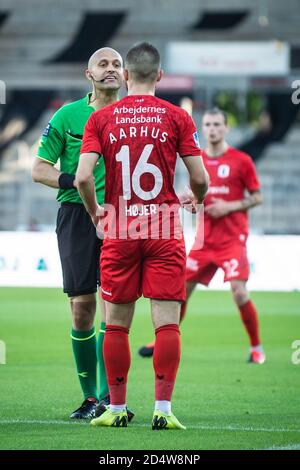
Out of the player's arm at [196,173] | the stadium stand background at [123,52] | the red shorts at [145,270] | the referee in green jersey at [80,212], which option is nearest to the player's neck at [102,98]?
the referee in green jersey at [80,212]

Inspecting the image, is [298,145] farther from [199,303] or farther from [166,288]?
[166,288]

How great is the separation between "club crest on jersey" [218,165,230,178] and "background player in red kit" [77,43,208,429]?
4834 millimetres

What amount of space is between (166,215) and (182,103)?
25581mm

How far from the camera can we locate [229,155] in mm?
11297

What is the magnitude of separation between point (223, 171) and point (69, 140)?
4.28 m

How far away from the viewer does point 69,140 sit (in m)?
7.13

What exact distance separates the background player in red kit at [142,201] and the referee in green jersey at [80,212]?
68 cm

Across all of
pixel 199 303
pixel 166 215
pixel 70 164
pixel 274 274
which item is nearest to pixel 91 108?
pixel 70 164

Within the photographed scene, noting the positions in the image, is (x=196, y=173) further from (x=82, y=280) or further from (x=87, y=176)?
(x=82, y=280)

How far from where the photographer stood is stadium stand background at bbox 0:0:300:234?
1201 inches

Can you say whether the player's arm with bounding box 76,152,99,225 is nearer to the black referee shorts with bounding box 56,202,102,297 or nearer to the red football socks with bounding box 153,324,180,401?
the black referee shorts with bounding box 56,202,102,297

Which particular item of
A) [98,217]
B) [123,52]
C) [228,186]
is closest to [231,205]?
[228,186]

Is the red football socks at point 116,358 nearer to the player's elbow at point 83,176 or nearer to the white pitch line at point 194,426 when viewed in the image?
the white pitch line at point 194,426

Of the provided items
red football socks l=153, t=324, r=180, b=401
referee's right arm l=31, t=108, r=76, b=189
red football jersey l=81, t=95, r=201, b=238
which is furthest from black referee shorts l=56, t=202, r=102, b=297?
red football socks l=153, t=324, r=180, b=401
